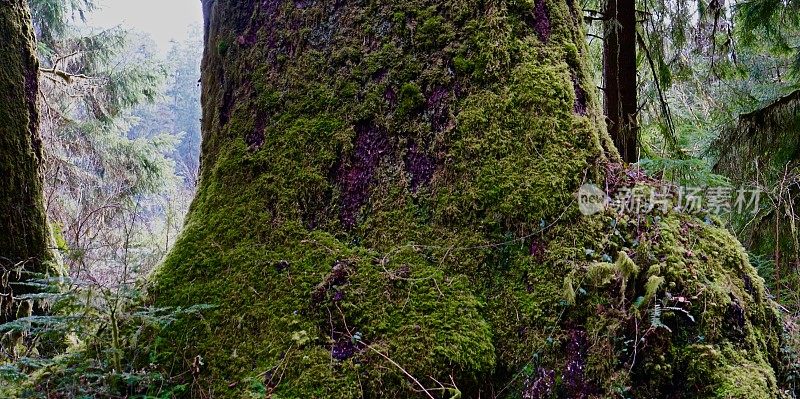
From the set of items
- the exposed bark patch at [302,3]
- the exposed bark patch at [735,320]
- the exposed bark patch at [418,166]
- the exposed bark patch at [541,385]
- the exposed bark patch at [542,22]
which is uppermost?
the exposed bark patch at [302,3]

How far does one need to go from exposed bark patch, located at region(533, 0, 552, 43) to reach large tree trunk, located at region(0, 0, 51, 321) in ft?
14.4

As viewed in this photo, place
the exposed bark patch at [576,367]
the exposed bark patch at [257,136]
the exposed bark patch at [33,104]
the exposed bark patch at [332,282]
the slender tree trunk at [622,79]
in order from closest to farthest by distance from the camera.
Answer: the exposed bark patch at [576,367]
the exposed bark patch at [332,282]
the exposed bark patch at [257,136]
the exposed bark patch at [33,104]
the slender tree trunk at [622,79]

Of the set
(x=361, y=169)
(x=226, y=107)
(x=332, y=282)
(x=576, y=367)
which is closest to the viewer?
(x=576, y=367)

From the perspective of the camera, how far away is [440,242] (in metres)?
2.47

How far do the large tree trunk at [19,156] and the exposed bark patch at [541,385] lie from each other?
4294 millimetres

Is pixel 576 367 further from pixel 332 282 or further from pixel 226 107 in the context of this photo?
pixel 226 107

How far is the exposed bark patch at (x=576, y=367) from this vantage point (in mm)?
2029

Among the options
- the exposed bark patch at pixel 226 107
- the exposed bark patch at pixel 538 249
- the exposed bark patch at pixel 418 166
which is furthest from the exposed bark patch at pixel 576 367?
the exposed bark patch at pixel 226 107

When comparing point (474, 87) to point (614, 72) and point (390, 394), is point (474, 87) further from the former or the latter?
point (614, 72)

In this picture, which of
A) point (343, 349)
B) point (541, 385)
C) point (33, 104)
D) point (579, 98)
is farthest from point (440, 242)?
point (33, 104)

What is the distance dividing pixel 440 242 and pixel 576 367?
0.78 metres

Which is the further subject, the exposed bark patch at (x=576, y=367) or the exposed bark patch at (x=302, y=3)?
the exposed bark patch at (x=302, y=3)

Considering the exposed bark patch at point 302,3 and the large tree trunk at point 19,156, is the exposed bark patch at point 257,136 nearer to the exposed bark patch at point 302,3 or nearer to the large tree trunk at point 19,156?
the exposed bark patch at point 302,3

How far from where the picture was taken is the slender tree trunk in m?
5.49
